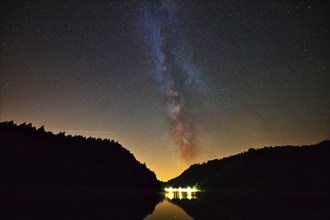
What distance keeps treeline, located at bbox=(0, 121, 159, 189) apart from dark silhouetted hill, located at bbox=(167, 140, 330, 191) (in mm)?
45393

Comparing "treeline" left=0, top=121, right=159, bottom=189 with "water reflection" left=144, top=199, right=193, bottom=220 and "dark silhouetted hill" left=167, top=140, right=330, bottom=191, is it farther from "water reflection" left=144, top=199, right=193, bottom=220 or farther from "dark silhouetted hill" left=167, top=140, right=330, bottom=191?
"water reflection" left=144, top=199, right=193, bottom=220

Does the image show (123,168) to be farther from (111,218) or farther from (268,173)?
(111,218)

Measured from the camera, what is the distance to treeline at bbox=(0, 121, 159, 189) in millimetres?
90438

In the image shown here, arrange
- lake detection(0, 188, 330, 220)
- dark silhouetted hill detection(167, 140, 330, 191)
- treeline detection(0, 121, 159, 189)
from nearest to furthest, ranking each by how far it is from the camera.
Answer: lake detection(0, 188, 330, 220) < treeline detection(0, 121, 159, 189) < dark silhouetted hill detection(167, 140, 330, 191)

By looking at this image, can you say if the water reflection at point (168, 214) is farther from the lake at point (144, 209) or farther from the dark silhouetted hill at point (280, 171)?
the dark silhouetted hill at point (280, 171)

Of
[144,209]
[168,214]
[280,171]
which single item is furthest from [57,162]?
[280,171]

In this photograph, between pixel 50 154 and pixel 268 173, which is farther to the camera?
pixel 268 173

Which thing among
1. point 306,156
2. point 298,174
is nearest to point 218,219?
point 298,174

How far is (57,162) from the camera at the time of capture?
110 meters

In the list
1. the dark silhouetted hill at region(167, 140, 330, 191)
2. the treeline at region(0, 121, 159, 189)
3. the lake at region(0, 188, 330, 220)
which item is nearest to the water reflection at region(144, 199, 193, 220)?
the lake at region(0, 188, 330, 220)

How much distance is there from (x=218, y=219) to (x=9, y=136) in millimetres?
95693

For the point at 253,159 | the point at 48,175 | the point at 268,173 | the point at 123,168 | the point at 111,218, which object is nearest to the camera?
the point at 111,218

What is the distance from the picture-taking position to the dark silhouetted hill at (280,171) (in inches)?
6053

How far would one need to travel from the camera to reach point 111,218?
24578 mm
